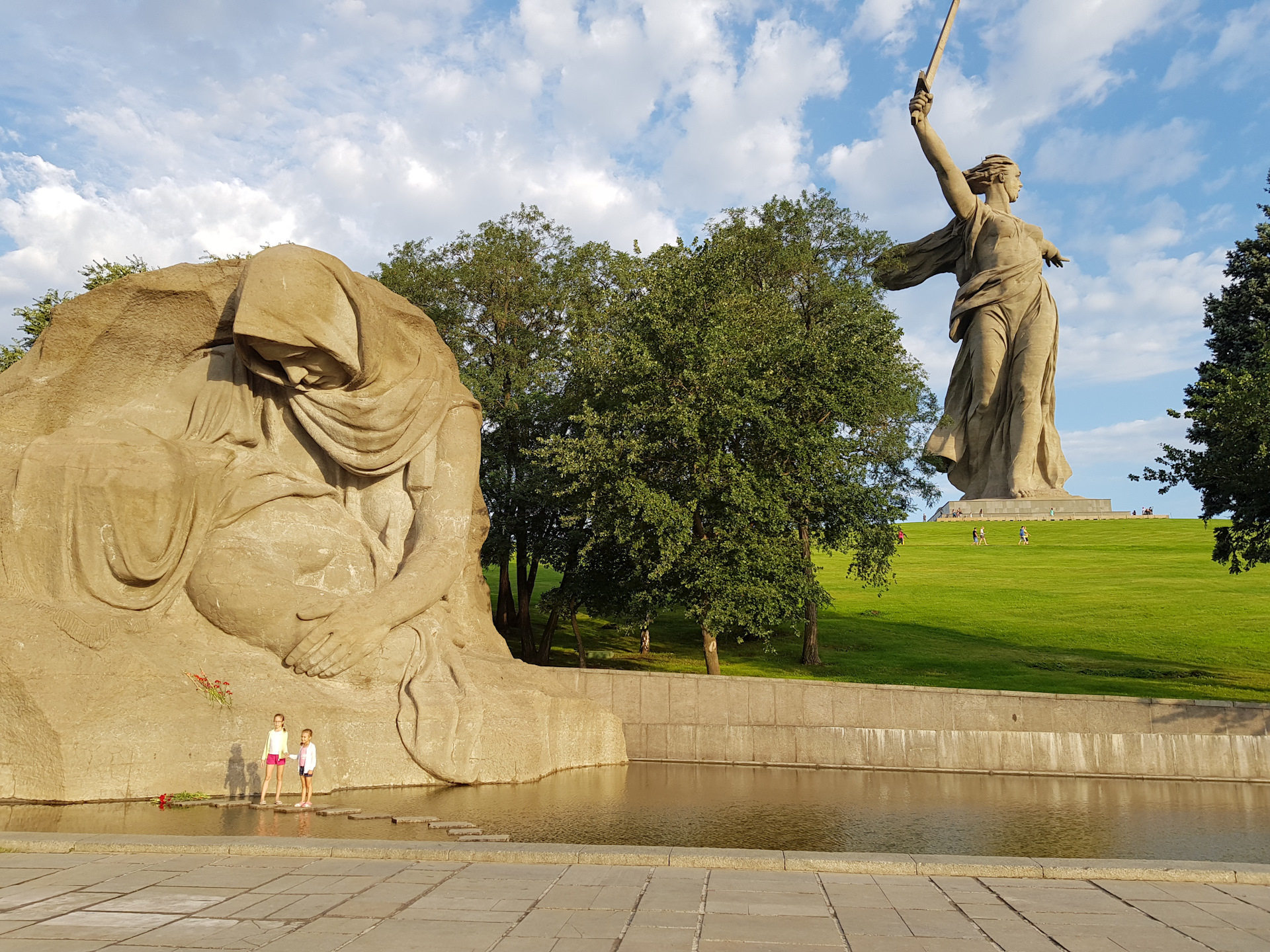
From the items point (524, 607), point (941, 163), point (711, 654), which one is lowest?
point (711, 654)

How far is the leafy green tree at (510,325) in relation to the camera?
24125 mm

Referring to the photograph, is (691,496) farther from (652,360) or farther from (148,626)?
(148,626)

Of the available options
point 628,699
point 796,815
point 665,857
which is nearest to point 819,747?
point 628,699

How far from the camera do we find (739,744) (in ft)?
47.1

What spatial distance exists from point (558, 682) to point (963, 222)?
137 ft

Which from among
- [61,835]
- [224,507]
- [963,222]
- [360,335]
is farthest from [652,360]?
[963,222]

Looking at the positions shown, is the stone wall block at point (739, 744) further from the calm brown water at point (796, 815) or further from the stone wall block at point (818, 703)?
the calm brown water at point (796, 815)

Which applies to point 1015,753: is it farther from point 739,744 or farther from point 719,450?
point 719,450

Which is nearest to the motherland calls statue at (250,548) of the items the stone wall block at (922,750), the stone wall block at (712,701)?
the stone wall block at (712,701)

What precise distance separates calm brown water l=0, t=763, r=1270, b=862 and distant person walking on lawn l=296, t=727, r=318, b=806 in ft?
0.97

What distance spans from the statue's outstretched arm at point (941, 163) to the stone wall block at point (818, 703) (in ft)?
112

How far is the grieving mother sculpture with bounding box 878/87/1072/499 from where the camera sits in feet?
154

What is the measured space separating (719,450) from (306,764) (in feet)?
35.9

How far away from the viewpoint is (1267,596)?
1121 inches
